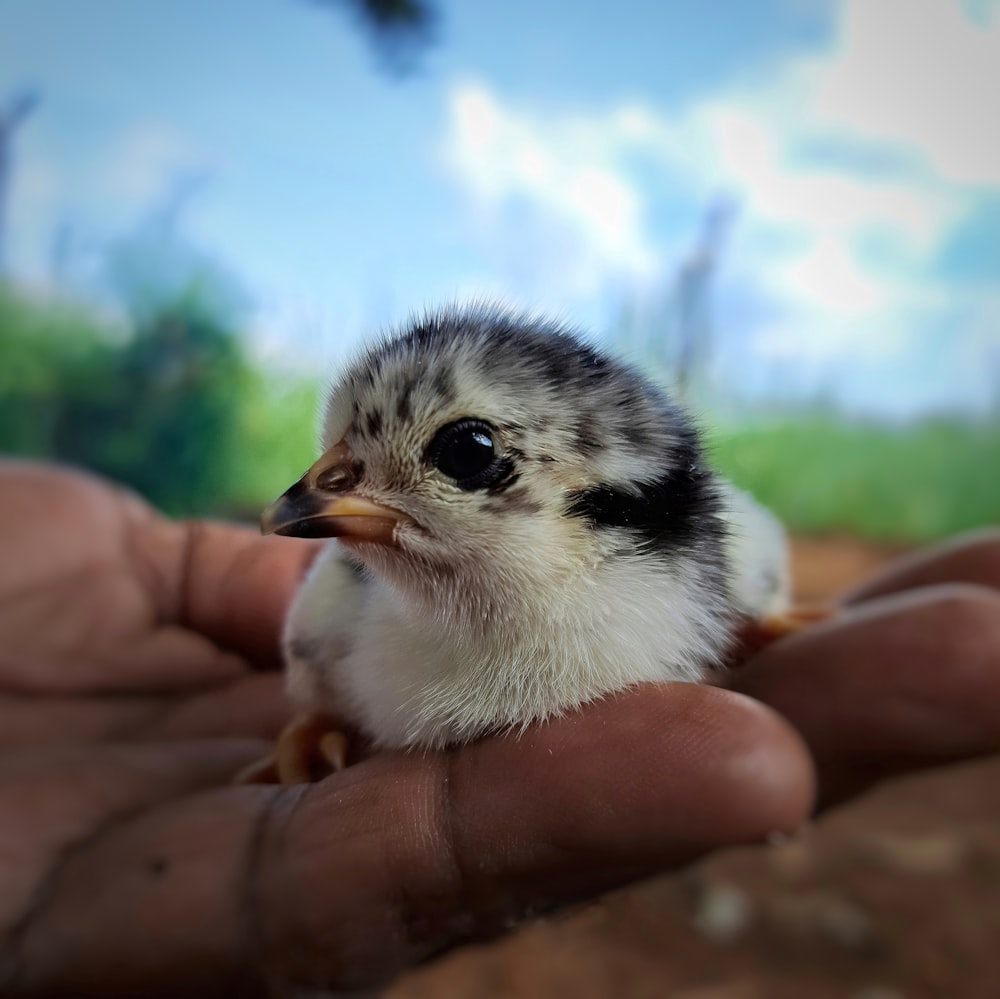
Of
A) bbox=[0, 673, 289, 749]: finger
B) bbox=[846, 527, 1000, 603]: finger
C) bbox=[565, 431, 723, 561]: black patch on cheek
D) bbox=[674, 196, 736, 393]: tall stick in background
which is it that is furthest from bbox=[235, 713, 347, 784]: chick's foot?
bbox=[674, 196, 736, 393]: tall stick in background

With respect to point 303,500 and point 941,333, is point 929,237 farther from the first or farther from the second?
point 303,500

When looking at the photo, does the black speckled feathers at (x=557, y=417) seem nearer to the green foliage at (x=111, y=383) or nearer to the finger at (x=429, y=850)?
the finger at (x=429, y=850)

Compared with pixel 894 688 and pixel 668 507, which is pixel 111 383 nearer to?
pixel 668 507

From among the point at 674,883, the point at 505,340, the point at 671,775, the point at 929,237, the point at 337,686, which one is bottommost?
the point at 674,883

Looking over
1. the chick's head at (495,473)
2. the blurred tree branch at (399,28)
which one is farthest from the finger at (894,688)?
the blurred tree branch at (399,28)

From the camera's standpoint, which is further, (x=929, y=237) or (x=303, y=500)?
(x=929, y=237)

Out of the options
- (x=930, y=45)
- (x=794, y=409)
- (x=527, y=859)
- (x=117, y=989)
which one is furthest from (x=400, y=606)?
(x=930, y=45)

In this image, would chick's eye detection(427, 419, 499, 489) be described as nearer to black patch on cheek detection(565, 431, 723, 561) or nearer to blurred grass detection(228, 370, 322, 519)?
black patch on cheek detection(565, 431, 723, 561)
